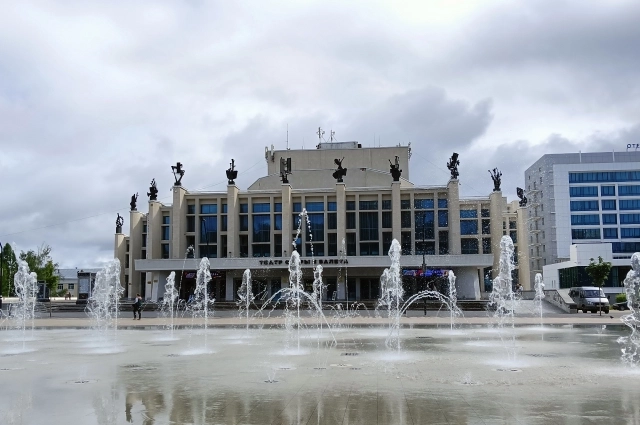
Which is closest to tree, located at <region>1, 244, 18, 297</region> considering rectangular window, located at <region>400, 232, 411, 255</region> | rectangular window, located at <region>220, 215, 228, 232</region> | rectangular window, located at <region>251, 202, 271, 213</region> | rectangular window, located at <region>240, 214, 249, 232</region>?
rectangular window, located at <region>220, 215, 228, 232</region>

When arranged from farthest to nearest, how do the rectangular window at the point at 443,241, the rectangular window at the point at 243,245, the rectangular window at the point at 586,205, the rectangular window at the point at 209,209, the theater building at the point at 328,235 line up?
the rectangular window at the point at 586,205
the rectangular window at the point at 209,209
the rectangular window at the point at 243,245
the rectangular window at the point at 443,241
the theater building at the point at 328,235

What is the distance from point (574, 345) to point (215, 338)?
11594 mm

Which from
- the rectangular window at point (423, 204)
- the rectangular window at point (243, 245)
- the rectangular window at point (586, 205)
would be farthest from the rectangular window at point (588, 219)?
the rectangular window at point (243, 245)

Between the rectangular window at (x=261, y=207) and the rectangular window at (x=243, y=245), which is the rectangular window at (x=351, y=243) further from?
the rectangular window at (x=243, y=245)

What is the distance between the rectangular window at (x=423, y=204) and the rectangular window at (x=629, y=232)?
40.5m

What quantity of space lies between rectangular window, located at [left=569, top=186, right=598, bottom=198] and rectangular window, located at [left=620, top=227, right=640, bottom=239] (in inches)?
253

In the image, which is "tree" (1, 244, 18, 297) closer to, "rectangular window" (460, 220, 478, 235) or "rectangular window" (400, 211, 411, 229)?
"rectangular window" (400, 211, 411, 229)

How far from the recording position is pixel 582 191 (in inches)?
3324

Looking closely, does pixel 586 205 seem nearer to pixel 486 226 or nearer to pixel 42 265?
pixel 486 226

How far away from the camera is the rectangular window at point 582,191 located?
276ft

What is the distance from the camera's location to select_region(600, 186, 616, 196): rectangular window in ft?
274

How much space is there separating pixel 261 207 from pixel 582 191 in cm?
4976

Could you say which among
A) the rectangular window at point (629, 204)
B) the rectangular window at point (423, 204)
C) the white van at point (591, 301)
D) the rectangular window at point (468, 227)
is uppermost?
the rectangular window at point (629, 204)

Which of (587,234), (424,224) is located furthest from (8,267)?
(587,234)
